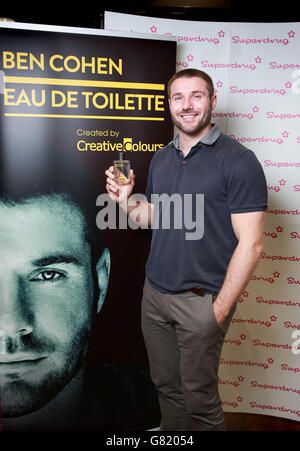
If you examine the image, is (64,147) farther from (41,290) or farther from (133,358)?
(133,358)

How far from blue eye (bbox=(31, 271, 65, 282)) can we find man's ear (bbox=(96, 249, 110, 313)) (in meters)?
0.19

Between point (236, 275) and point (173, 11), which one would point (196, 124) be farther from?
point (173, 11)

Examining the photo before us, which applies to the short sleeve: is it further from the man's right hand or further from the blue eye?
the blue eye

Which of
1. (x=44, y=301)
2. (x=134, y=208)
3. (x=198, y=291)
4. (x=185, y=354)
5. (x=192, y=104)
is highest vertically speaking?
(x=192, y=104)

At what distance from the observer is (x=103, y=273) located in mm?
2031

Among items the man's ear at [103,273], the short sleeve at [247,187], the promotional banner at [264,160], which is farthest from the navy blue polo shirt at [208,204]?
the promotional banner at [264,160]

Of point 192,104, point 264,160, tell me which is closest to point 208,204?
point 192,104

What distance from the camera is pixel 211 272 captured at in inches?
65.5

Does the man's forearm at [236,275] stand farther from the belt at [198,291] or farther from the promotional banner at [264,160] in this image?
the promotional banner at [264,160]

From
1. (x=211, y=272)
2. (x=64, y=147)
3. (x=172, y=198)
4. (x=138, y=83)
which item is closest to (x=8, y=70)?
(x=64, y=147)

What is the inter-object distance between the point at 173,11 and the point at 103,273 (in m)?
1.70

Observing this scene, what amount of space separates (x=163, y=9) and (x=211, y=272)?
1.76 meters

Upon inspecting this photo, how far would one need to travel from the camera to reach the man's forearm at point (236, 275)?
1.56m

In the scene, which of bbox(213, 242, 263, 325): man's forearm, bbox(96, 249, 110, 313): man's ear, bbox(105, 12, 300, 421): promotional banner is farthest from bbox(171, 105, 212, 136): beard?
bbox(96, 249, 110, 313): man's ear
